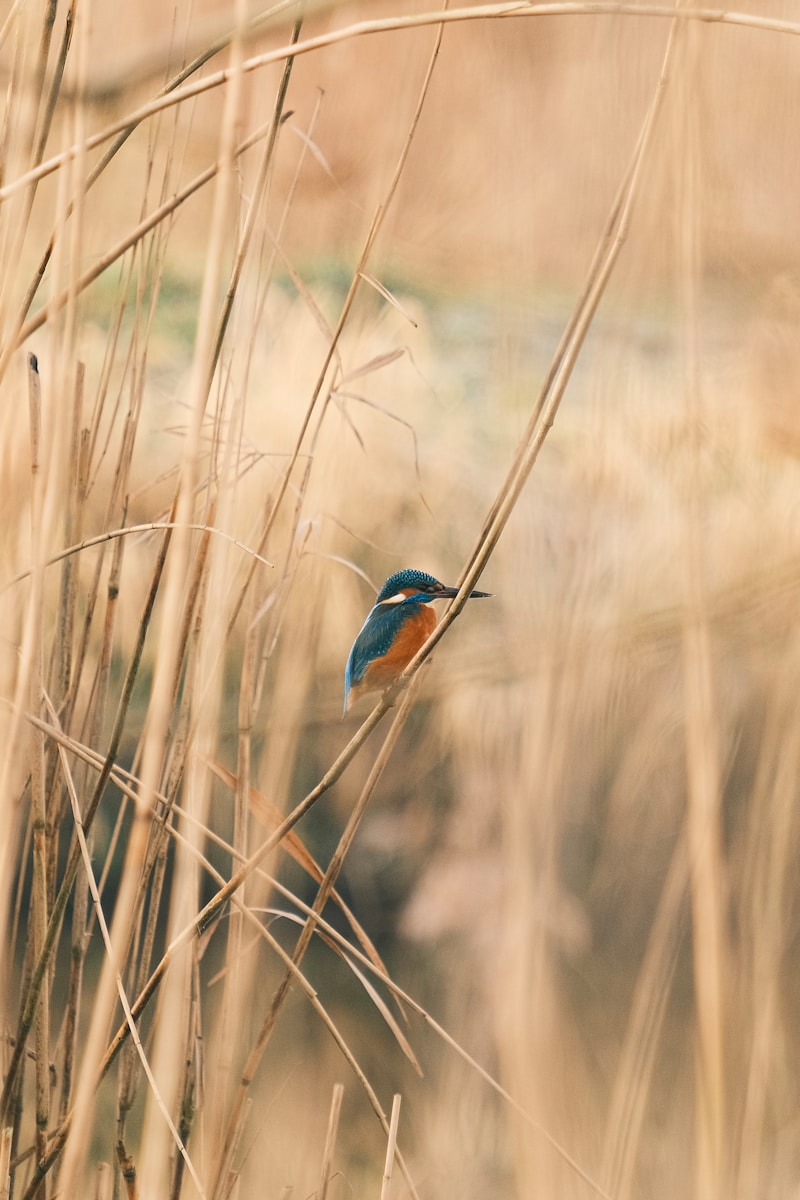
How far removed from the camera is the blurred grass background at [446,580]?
41cm

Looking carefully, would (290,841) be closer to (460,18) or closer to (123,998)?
(123,998)

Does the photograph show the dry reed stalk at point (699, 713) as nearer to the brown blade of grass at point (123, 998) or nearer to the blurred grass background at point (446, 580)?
the blurred grass background at point (446, 580)

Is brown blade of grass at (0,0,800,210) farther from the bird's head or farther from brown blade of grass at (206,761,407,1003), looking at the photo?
the bird's head

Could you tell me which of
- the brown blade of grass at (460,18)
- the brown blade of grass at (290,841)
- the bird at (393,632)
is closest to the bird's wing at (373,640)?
the bird at (393,632)

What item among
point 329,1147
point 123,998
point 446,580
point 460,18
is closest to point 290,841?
point 123,998

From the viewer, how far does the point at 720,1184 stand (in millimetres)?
383

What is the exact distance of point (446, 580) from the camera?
164cm

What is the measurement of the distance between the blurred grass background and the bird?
0.06 metres

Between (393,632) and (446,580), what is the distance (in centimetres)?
90

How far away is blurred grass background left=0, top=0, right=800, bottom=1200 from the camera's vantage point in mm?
406

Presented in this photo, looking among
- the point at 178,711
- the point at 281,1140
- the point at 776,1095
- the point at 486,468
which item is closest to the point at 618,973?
the point at 281,1140

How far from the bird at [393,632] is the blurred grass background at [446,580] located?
6cm

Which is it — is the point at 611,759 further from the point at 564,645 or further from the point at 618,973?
the point at 564,645

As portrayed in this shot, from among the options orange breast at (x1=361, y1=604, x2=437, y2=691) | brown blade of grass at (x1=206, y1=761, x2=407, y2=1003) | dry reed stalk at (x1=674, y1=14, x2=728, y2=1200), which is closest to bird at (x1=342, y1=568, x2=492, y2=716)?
orange breast at (x1=361, y1=604, x2=437, y2=691)
